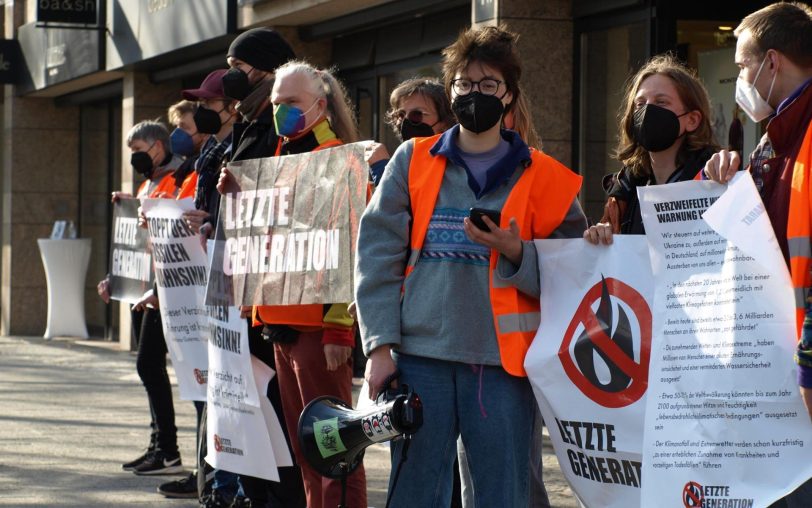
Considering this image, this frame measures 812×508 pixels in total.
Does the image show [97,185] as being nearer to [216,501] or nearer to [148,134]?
[148,134]

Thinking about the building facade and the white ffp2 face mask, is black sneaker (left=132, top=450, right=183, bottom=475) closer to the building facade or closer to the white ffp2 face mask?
the building facade

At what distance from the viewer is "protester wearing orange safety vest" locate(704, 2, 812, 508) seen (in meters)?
3.50

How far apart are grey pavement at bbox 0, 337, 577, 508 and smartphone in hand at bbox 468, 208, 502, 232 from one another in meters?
3.10

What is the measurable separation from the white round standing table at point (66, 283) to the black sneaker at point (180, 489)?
10.6 meters

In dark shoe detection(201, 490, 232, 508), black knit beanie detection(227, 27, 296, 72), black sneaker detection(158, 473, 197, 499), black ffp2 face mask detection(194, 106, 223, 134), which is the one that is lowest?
black sneaker detection(158, 473, 197, 499)

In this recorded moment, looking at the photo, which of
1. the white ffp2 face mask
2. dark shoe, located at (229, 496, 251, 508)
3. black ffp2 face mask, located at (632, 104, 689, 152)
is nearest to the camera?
the white ffp2 face mask

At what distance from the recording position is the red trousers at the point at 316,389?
17.4 ft

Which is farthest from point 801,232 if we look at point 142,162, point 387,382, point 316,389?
point 142,162

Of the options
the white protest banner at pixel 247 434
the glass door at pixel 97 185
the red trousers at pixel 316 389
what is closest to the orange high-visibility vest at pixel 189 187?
the white protest banner at pixel 247 434

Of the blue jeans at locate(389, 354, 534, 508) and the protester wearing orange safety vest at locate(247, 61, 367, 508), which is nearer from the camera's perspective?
the blue jeans at locate(389, 354, 534, 508)

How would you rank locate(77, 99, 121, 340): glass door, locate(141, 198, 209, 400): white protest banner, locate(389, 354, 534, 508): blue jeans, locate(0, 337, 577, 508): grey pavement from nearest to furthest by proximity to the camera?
locate(389, 354, 534, 508): blue jeans, locate(141, 198, 209, 400): white protest banner, locate(0, 337, 577, 508): grey pavement, locate(77, 99, 121, 340): glass door

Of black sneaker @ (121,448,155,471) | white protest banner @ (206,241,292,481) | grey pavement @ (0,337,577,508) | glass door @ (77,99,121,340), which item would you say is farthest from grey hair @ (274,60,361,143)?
glass door @ (77,99,121,340)

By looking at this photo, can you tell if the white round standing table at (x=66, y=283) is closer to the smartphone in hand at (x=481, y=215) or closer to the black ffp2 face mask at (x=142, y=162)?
the black ffp2 face mask at (x=142, y=162)

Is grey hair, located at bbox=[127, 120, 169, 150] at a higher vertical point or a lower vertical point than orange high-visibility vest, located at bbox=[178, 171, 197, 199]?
higher
